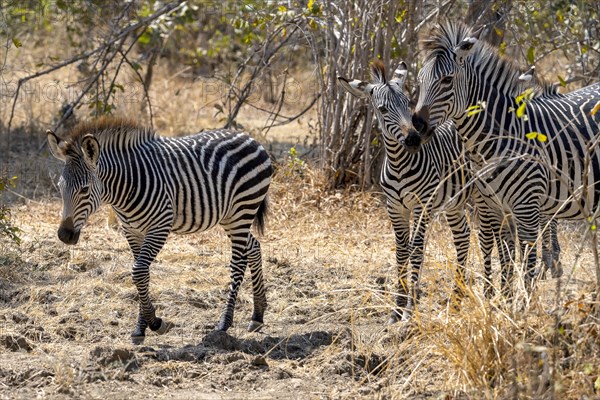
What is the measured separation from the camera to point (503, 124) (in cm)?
703

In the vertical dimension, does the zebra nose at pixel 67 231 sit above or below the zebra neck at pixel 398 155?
below

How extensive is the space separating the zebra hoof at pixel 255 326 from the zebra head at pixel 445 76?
79.3 inches

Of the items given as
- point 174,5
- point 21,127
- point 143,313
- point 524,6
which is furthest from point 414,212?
point 21,127

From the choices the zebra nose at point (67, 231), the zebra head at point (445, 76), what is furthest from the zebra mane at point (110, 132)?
the zebra head at point (445, 76)

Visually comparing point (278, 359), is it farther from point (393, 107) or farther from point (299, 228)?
point (299, 228)

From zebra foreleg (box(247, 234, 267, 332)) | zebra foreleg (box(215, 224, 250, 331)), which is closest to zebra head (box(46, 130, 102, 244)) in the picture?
zebra foreleg (box(215, 224, 250, 331))

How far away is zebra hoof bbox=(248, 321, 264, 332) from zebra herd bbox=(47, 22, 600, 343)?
9 cm

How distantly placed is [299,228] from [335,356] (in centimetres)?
391

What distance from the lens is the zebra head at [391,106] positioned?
6770 mm

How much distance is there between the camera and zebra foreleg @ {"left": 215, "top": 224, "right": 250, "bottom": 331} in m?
6.94

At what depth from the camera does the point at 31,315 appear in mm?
6969

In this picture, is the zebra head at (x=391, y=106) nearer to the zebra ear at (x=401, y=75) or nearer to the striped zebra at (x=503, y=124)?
the zebra ear at (x=401, y=75)

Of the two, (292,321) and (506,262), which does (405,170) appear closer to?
(506,262)

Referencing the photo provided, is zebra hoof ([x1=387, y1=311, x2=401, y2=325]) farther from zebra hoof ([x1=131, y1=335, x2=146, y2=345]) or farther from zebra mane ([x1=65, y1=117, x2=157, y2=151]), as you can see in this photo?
zebra mane ([x1=65, y1=117, x2=157, y2=151])
